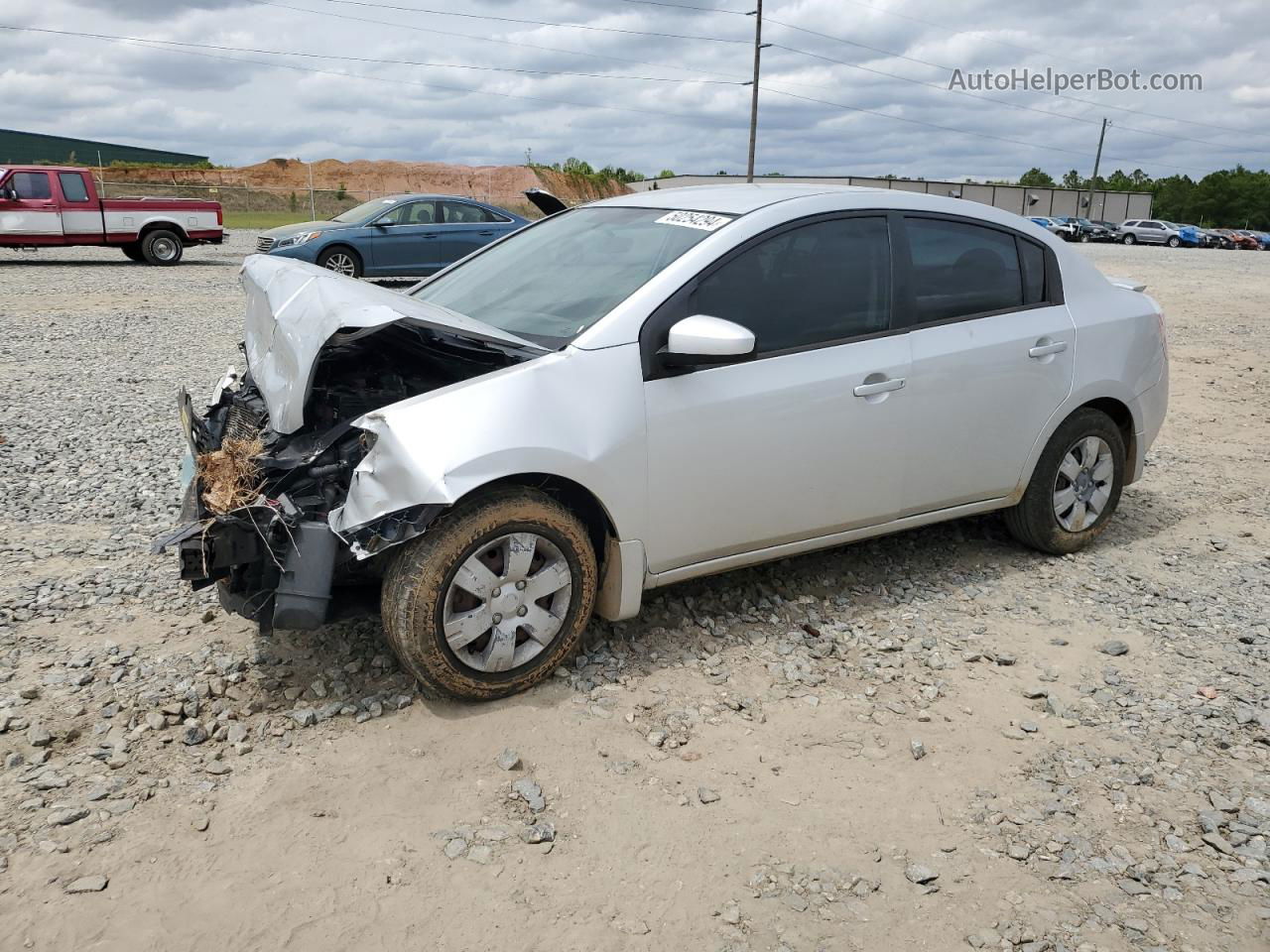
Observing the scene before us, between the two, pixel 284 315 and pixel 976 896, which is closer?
pixel 976 896

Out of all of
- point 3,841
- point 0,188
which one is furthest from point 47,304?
point 3,841

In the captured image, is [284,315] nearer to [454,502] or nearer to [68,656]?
[454,502]

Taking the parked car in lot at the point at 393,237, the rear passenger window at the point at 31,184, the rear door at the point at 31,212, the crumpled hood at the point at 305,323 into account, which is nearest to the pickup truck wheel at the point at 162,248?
the rear door at the point at 31,212

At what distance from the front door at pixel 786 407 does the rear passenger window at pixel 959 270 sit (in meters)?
0.19

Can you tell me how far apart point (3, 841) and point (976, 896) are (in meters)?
2.69

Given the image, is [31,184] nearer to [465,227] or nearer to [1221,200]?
[465,227]

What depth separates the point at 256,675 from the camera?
12.1 ft

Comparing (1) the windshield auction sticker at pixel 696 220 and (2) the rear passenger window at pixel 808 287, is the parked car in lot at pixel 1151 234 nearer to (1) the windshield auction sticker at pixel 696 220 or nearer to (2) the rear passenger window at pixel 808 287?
(2) the rear passenger window at pixel 808 287

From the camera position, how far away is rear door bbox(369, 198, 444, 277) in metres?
16.6

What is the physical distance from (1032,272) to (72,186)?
19435 millimetres

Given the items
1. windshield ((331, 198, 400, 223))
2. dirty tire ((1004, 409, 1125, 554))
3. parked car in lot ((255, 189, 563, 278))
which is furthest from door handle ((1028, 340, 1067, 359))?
windshield ((331, 198, 400, 223))

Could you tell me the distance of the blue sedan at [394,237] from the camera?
642 inches

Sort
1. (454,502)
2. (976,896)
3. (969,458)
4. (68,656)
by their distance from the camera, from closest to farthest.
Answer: (976,896)
(454,502)
(68,656)
(969,458)

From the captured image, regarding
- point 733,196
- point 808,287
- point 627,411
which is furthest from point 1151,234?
point 627,411
